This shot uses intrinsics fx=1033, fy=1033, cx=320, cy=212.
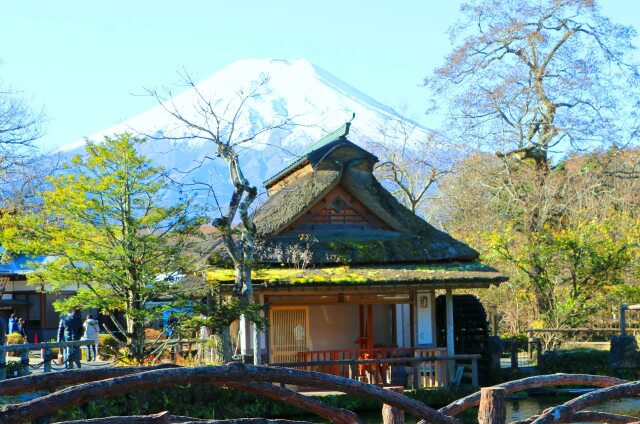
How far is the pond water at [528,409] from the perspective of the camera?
60.1 feet

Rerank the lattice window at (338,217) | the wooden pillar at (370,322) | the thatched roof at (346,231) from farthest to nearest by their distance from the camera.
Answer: the lattice window at (338,217), the wooden pillar at (370,322), the thatched roof at (346,231)

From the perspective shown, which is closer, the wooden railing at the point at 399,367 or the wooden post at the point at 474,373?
the wooden railing at the point at 399,367

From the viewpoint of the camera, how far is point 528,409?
19.6 m

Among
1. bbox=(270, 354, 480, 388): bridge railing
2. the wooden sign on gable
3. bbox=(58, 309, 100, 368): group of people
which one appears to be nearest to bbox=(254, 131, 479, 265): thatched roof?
the wooden sign on gable

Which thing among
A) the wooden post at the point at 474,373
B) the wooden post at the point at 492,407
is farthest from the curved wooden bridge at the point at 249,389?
the wooden post at the point at 474,373

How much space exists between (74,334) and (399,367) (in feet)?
22.4

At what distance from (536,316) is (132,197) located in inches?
521

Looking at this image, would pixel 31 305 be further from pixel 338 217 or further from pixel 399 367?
pixel 399 367

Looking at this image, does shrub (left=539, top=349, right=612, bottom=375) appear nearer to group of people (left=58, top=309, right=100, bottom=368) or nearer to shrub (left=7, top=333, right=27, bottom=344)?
group of people (left=58, top=309, right=100, bottom=368)

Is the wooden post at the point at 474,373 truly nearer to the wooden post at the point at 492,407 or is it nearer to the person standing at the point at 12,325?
the person standing at the point at 12,325

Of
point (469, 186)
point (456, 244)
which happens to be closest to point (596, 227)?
point (456, 244)

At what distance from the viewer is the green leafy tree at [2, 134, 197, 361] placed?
18500mm

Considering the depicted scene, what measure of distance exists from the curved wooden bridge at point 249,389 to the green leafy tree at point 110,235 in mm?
13040

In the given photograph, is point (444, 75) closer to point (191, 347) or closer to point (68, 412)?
point (191, 347)
